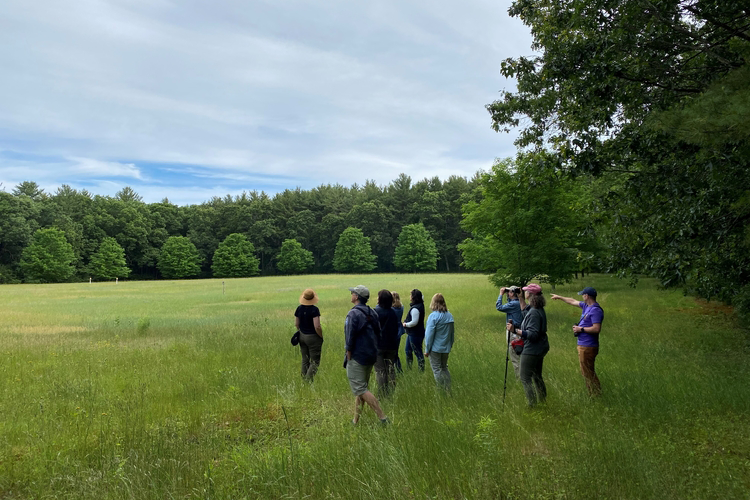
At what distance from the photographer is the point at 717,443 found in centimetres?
537

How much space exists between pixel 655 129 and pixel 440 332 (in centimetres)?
445

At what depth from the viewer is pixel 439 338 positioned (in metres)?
7.60

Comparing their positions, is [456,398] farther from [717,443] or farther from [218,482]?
[218,482]

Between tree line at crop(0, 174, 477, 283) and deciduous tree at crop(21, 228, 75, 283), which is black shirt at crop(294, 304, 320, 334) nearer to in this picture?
tree line at crop(0, 174, 477, 283)

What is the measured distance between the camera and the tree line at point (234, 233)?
76.0 metres

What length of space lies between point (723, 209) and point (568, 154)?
263cm

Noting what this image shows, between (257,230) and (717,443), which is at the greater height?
(257,230)

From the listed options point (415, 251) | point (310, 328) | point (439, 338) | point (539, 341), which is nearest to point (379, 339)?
point (439, 338)

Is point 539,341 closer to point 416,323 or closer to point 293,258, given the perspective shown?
point 416,323

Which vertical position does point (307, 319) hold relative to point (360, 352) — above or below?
above

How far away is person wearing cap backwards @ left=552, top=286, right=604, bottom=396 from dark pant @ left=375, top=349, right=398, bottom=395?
2879mm

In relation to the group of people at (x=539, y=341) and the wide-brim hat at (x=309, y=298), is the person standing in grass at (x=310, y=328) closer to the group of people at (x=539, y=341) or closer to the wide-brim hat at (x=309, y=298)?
the wide-brim hat at (x=309, y=298)

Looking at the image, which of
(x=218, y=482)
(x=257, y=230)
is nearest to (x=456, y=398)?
(x=218, y=482)

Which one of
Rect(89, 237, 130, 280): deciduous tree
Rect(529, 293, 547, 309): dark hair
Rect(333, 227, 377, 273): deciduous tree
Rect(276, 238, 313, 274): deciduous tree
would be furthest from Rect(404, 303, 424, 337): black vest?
Rect(89, 237, 130, 280): deciduous tree
